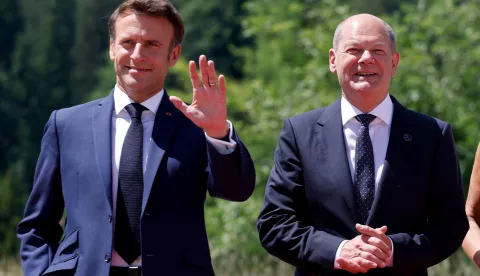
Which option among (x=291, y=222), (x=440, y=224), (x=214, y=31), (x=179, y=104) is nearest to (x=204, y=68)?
(x=179, y=104)

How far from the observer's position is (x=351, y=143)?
446cm

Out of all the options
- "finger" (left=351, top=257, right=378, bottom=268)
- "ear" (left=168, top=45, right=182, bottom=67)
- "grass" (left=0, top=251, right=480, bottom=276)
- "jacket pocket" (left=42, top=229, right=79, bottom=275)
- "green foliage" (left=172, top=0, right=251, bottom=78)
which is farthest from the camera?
"green foliage" (left=172, top=0, right=251, bottom=78)

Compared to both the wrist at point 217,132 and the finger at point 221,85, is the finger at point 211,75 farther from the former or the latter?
the wrist at point 217,132

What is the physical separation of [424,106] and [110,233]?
1057 cm

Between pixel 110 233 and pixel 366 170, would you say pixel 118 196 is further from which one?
pixel 366 170

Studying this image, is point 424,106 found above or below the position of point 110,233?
above

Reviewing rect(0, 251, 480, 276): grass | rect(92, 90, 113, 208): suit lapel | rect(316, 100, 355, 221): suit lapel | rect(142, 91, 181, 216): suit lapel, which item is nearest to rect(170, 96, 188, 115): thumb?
rect(142, 91, 181, 216): suit lapel

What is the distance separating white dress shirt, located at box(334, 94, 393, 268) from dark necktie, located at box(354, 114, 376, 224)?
0.04 m

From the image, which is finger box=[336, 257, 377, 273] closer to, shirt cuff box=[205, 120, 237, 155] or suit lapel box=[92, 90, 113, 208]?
shirt cuff box=[205, 120, 237, 155]

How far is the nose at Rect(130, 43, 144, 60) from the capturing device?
14.3 feet

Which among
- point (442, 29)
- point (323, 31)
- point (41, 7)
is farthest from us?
point (41, 7)

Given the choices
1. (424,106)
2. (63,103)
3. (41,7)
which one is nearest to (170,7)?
(424,106)

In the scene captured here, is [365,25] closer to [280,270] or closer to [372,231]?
[372,231]

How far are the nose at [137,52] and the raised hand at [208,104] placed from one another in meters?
0.30
